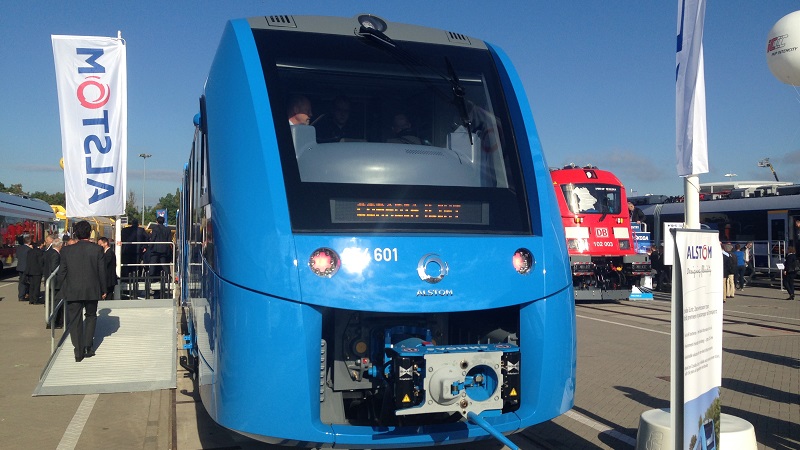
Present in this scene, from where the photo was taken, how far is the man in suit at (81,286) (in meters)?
9.58

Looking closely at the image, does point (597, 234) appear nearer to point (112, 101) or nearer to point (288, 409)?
point (112, 101)

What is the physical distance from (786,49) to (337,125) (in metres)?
9.11

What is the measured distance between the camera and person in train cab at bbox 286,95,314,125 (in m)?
4.86

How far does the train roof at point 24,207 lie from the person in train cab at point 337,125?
29410 mm

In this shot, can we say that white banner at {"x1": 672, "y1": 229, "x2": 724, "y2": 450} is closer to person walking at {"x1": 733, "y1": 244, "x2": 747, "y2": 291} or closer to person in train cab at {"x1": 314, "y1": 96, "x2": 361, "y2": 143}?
person in train cab at {"x1": 314, "y1": 96, "x2": 361, "y2": 143}

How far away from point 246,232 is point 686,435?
2.82 metres

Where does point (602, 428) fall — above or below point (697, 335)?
below

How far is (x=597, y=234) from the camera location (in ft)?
66.3

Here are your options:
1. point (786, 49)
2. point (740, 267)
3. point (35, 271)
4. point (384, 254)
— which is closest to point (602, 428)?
point (384, 254)

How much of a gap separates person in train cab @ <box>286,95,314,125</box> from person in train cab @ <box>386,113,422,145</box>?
615mm

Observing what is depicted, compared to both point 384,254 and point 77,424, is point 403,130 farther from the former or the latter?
point 77,424

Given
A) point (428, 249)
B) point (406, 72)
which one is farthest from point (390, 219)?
point (406, 72)

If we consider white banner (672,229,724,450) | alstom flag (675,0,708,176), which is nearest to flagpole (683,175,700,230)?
alstom flag (675,0,708,176)

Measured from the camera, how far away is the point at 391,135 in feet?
17.2
